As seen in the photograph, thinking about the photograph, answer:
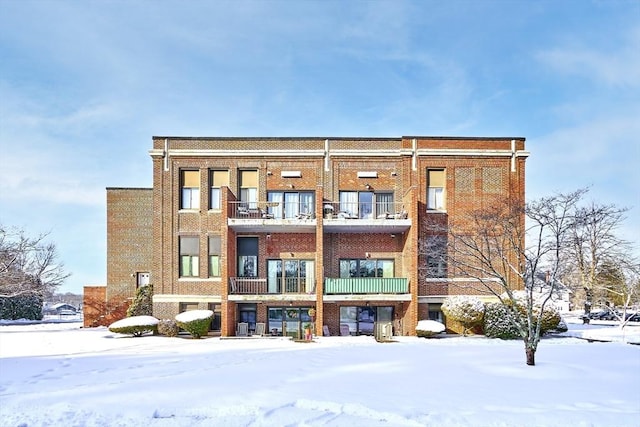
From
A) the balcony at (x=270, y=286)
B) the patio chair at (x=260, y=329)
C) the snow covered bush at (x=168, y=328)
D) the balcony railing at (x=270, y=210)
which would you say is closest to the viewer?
the snow covered bush at (x=168, y=328)

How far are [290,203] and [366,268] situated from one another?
5399 millimetres

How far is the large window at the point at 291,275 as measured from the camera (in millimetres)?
24656

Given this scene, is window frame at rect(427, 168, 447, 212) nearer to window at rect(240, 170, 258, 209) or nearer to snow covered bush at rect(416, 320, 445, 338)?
snow covered bush at rect(416, 320, 445, 338)

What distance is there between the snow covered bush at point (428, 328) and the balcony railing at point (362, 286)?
71.4 inches

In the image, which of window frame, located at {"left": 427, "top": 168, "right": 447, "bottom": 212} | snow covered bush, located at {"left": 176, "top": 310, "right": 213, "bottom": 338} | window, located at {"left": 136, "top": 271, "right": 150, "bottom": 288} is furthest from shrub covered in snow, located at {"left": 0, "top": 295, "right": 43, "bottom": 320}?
window frame, located at {"left": 427, "top": 168, "right": 447, "bottom": 212}

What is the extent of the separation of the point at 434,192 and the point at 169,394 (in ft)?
61.2

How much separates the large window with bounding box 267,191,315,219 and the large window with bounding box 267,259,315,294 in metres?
2.52

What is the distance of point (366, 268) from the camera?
25250mm

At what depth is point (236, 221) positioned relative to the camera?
917 inches

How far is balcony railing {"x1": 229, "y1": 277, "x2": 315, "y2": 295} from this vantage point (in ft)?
78.0

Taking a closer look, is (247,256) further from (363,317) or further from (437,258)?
(437,258)

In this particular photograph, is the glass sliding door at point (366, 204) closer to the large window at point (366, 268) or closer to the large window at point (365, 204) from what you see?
the large window at point (365, 204)

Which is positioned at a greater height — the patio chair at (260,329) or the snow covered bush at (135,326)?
the snow covered bush at (135,326)

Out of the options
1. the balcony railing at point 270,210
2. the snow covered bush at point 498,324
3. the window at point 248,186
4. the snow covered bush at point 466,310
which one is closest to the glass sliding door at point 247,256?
the balcony railing at point 270,210
